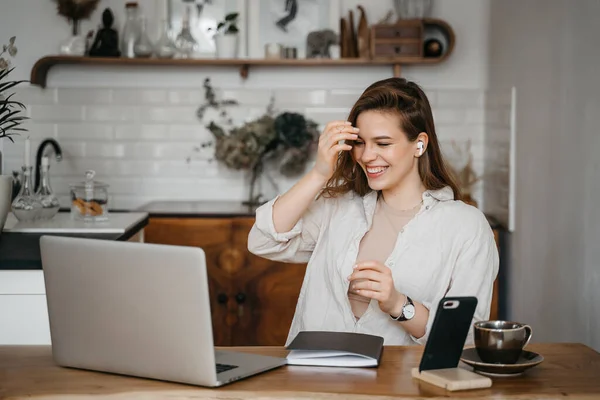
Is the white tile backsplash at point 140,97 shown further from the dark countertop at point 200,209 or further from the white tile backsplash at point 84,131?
the dark countertop at point 200,209

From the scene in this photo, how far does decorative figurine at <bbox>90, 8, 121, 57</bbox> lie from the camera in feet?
16.1

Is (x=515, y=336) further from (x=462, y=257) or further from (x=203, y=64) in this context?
(x=203, y=64)

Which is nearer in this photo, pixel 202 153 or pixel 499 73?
pixel 499 73

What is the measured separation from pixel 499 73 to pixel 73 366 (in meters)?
3.36

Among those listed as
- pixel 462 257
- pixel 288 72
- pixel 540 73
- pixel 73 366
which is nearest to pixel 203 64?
pixel 288 72

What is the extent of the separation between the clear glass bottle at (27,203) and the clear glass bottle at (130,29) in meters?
1.53

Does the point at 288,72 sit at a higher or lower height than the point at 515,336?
higher

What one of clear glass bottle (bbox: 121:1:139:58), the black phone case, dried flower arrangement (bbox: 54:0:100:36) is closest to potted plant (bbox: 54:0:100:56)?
dried flower arrangement (bbox: 54:0:100:36)

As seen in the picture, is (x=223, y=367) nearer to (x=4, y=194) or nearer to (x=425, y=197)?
(x=425, y=197)

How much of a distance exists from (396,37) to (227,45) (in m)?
0.91

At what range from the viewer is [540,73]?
12.8 feet

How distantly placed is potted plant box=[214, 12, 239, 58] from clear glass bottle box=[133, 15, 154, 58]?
14.3 inches

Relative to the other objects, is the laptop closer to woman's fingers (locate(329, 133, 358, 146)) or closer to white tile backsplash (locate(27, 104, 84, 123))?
woman's fingers (locate(329, 133, 358, 146))

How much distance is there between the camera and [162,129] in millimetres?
5133
